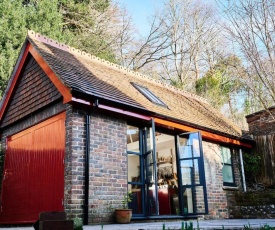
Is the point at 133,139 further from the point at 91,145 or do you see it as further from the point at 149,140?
the point at 91,145

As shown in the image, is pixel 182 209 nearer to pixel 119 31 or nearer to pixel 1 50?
pixel 1 50

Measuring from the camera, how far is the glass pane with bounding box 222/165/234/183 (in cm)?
1118

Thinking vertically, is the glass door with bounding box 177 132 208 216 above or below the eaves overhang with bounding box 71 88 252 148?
below

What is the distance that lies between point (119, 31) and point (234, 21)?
500 inches

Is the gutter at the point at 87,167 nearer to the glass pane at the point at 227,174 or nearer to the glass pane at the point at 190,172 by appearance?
the glass pane at the point at 190,172

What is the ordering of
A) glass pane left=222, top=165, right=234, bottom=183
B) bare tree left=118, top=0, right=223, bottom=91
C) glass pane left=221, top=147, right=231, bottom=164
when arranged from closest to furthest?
glass pane left=222, top=165, right=234, bottom=183, glass pane left=221, top=147, right=231, bottom=164, bare tree left=118, top=0, right=223, bottom=91

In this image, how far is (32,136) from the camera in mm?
8594

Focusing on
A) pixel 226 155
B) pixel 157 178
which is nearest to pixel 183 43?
pixel 226 155

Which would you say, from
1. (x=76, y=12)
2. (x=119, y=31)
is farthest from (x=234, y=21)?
(x=119, y=31)

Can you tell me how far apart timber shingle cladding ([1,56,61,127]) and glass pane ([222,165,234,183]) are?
21.4 ft

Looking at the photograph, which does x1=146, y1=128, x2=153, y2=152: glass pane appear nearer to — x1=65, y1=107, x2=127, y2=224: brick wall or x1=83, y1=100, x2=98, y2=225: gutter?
x1=65, y1=107, x2=127, y2=224: brick wall

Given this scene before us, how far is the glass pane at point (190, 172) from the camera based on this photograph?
30.5 ft

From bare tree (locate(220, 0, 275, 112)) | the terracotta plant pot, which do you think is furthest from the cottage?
bare tree (locate(220, 0, 275, 112))

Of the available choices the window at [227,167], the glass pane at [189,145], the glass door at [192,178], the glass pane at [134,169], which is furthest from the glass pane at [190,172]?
the window at [227,167]
